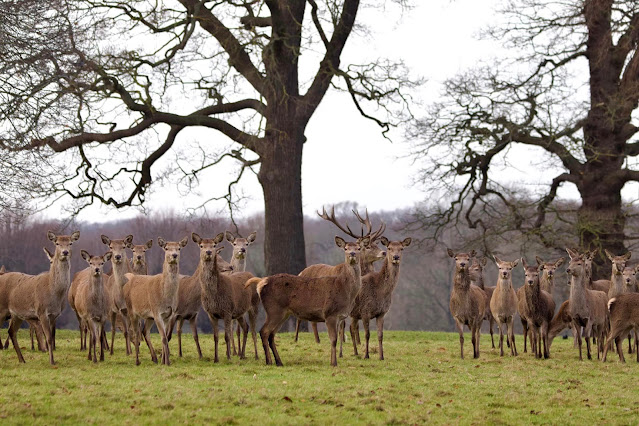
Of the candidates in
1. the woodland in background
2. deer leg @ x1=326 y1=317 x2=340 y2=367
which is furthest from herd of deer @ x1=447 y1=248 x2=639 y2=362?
the woodland in background

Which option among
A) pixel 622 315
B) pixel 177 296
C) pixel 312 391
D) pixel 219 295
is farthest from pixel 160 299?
pixel 622 315

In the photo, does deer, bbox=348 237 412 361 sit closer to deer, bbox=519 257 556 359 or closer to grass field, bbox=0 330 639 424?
grass field, bbox=0 330 639 424

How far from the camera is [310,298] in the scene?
12477 millimetres

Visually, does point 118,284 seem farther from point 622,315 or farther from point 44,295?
point 622,315

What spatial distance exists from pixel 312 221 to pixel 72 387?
6945 cm

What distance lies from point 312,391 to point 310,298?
2649 mm

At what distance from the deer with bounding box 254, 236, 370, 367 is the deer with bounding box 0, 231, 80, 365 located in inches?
113

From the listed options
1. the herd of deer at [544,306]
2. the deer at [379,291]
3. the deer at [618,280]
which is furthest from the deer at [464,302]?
the deer at [618,280]

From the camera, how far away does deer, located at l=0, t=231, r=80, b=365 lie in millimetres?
12508

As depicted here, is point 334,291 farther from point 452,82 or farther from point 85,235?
point 85,235

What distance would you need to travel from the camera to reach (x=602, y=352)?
15.5 metres

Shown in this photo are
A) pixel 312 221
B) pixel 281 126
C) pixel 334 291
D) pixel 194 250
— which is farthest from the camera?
pixel 312 221

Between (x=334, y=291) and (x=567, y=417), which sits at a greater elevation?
(x=334, y=291)

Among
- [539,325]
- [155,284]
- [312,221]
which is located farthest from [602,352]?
[312,221]
